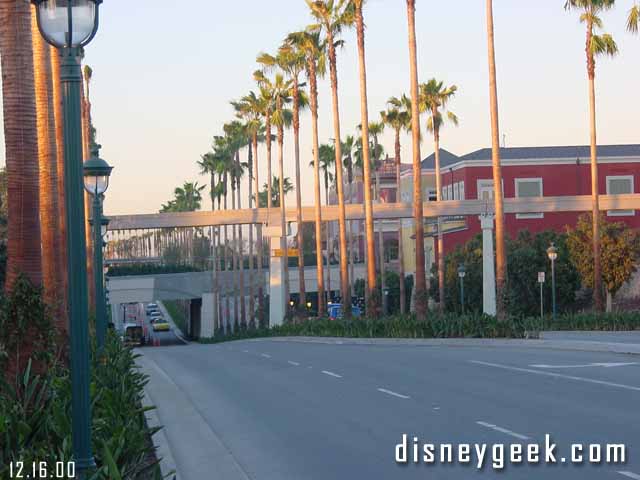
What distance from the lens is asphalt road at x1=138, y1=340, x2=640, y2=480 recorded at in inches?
478

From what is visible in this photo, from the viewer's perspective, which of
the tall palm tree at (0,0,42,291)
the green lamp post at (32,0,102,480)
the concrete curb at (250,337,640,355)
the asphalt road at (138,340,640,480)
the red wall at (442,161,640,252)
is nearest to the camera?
the green lamp post at (32,0,102,480)

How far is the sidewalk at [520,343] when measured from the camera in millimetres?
28828

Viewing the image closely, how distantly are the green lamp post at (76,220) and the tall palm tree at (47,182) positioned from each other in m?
11.1

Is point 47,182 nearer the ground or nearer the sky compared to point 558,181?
nearer the ground

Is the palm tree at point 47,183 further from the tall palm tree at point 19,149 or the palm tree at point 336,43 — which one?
the palm tree at point 336,43

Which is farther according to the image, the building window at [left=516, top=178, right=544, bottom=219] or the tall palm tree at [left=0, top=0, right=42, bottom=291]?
the building window at [left=516, top=178, right=544, bottom=219]

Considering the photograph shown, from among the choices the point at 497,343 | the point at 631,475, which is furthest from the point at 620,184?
the point at 631,475

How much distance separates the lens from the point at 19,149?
518 inches

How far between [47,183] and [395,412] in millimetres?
8465

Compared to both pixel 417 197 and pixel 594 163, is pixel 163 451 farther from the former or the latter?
pixel 594 163

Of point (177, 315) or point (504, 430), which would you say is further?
point (177, 315)
